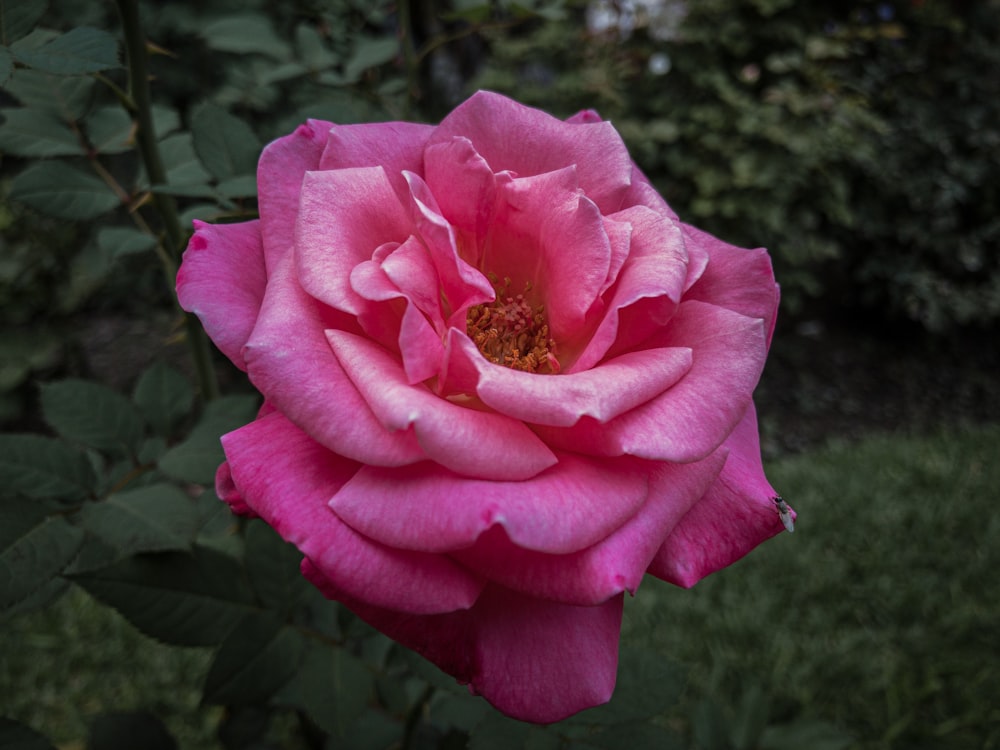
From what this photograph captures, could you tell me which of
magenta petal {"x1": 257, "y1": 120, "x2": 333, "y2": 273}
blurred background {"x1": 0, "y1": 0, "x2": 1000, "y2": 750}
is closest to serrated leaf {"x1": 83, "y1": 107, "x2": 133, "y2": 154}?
blurred background {"x1": 0, "y1": 0, "x2": 1000, "y2": 750}

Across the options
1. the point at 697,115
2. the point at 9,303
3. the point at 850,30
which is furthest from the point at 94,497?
the point at 850,30

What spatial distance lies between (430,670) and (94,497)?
1.28 ft

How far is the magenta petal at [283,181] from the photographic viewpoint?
582mm

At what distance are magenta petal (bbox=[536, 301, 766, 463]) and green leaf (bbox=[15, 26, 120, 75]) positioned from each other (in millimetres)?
464

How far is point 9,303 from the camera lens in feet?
9.94

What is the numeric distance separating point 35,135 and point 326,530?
2.17 ft

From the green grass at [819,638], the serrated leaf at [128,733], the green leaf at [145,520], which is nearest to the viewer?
the green leaf at [145,520]

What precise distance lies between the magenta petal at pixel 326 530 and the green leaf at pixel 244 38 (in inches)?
31.6

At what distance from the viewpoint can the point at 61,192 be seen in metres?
0.85

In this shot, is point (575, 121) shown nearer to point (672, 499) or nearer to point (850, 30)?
point (672, 499)

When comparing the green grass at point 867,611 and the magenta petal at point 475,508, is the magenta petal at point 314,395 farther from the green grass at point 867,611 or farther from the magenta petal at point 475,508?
the green grass at point 867,611

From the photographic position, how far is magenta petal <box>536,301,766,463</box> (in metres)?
0.50

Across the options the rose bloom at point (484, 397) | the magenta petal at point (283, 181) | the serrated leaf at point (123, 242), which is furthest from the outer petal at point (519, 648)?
the serrated leaf at point (123, 242)

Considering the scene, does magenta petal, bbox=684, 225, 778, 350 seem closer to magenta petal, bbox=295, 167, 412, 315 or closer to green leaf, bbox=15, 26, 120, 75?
magenta petal, bbox=295, 167, 412, 315
